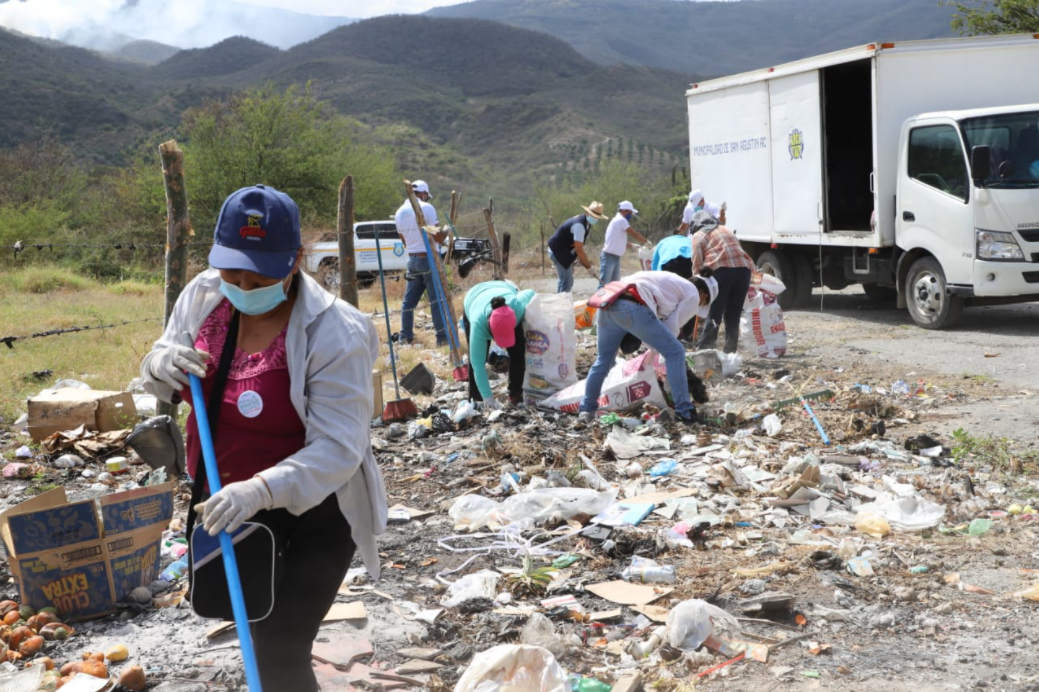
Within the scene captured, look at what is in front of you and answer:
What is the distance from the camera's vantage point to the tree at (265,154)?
25.0 meters

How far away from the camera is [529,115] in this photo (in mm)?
80000

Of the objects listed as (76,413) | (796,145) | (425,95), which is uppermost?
(425,95)

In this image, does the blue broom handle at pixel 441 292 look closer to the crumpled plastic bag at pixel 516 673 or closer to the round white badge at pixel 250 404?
the crumpled plastic bag at pixel 516 673

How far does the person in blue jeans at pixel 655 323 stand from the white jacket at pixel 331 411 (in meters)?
4.37

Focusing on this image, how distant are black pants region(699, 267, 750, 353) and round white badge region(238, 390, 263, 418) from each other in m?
7.23

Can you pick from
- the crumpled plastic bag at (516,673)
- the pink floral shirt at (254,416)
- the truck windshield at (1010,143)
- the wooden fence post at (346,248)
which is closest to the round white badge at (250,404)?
the pink floral shirt at (254,416)

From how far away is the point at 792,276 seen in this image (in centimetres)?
Answer: 1346

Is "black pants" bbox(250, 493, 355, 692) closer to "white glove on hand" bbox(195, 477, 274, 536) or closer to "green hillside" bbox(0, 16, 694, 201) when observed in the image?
"white glove on hand" bbox(195, 477, 274, 536)

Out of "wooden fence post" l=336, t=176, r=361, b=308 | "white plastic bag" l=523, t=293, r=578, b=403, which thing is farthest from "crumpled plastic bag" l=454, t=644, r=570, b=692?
"wooden fence post" l=336, t=176, r=361, b=308

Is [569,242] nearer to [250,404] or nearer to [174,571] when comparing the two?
[174,571]

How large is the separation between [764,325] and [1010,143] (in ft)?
11.0

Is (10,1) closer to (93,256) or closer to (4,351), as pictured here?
(93,256)

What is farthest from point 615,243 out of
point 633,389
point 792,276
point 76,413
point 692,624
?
point 692,624

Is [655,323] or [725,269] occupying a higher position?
[725,269]
